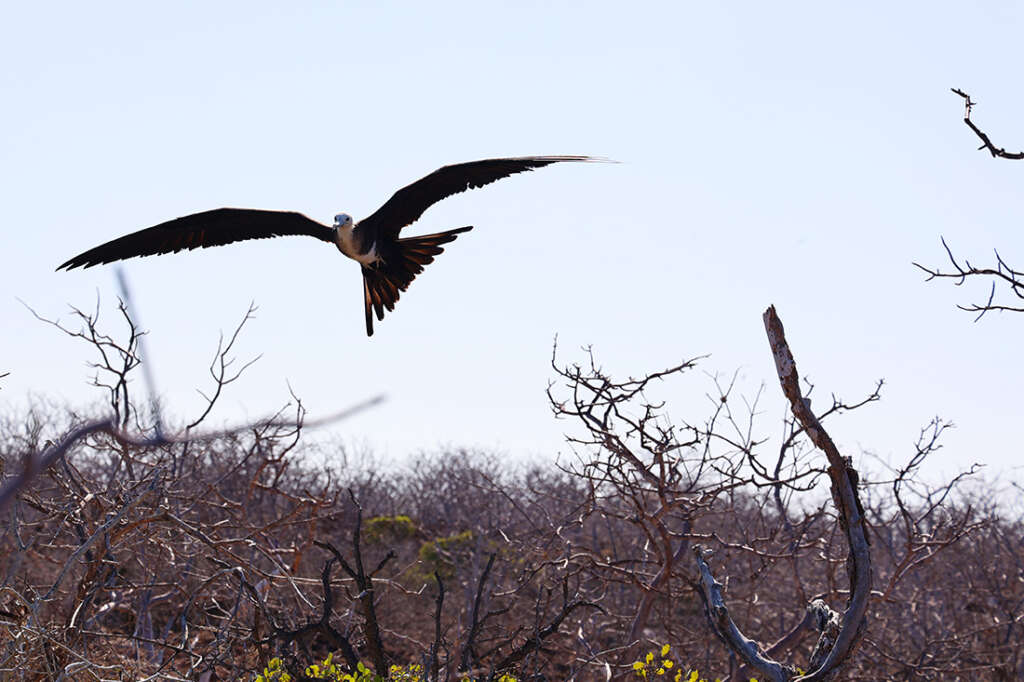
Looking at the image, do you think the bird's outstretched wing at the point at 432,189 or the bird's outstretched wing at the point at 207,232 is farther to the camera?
the bird's outstretched wing at the point at 207,232

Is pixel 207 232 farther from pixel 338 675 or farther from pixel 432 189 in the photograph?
pixel 338 675

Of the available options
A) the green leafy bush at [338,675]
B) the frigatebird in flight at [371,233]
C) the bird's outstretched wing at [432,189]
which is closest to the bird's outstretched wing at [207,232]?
the frigatebird in flight at [371,233]

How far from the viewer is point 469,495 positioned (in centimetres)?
1437

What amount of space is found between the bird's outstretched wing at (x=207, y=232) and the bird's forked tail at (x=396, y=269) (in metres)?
0.35

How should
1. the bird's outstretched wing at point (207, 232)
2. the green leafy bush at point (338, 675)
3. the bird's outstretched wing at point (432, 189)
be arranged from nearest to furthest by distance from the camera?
the green leafy bush at point (338, 675) < the bird's outstretched wing at point (432, 189) < the bird's outstretched wing at point (207, 232)

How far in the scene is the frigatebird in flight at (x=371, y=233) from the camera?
4973 mm

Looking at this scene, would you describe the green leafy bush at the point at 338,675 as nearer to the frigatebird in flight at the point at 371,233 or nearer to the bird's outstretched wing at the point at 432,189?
the frigatebird in flight at the point at 371,233

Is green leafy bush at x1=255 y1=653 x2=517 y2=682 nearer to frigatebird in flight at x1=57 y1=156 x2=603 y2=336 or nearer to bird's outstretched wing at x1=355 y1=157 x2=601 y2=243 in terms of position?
frigatebird in flight at x1=57 y1=156 x2=603 y2=336

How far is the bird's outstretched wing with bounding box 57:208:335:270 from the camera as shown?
524 centimetres

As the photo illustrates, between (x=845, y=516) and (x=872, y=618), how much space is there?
12.6 ft

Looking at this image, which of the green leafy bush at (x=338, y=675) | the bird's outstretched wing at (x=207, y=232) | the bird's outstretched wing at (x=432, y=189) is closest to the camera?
the green leafy bush at (x=338, y=675)

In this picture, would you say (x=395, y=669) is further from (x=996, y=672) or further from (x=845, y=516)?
(x=996, y=672)

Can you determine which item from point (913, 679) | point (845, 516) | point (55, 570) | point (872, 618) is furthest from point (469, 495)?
point (845, 516)

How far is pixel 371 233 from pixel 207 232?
833 millimetres
